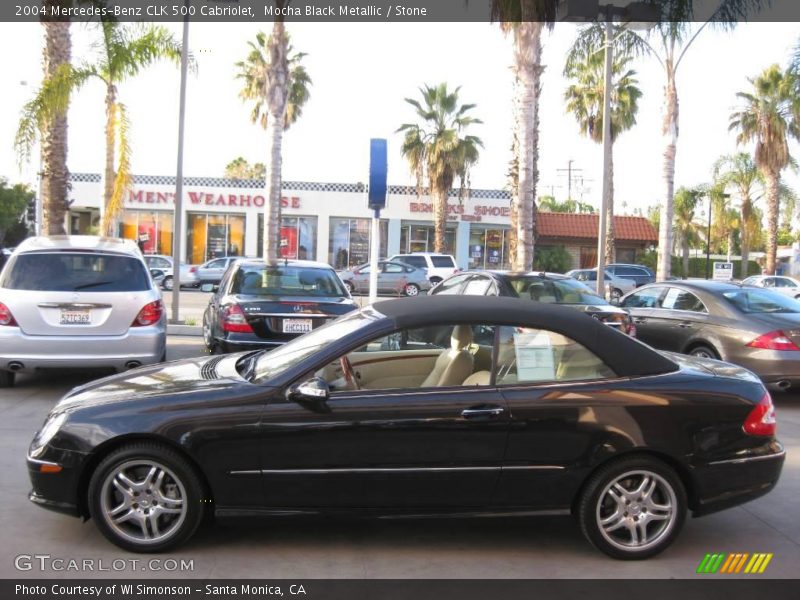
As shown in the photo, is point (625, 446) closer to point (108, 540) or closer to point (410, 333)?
point (410, 333)

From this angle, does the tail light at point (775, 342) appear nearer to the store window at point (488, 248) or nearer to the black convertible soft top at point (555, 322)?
the black convertible soft top at point (555, 322)

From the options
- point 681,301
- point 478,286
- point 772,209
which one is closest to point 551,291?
point 478,286

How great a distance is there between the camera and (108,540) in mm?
4430

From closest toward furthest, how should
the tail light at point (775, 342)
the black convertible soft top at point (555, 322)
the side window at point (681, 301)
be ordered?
the black convertible soft top at point (555, 322)
the tail light at point (775, 342)
the side window at point (681, 301)

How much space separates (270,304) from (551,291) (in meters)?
3.73

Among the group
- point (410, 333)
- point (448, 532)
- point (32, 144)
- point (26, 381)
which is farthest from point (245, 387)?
point (32, 144)

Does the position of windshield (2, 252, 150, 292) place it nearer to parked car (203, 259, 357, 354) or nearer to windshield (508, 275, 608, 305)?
parked car (203, 259, 357, 354)

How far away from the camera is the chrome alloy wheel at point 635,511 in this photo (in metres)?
4.46

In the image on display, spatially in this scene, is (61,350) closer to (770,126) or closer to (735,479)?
(735,479)

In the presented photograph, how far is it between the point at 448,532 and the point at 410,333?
1.27m

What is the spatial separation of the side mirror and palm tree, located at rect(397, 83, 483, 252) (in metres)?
33.5

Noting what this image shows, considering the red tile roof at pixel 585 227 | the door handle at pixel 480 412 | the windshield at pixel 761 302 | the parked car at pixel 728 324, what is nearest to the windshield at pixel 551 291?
the parked car at pixel 728 324

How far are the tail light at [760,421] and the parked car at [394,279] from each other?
26.2 meters

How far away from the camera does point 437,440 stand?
14.2ft
